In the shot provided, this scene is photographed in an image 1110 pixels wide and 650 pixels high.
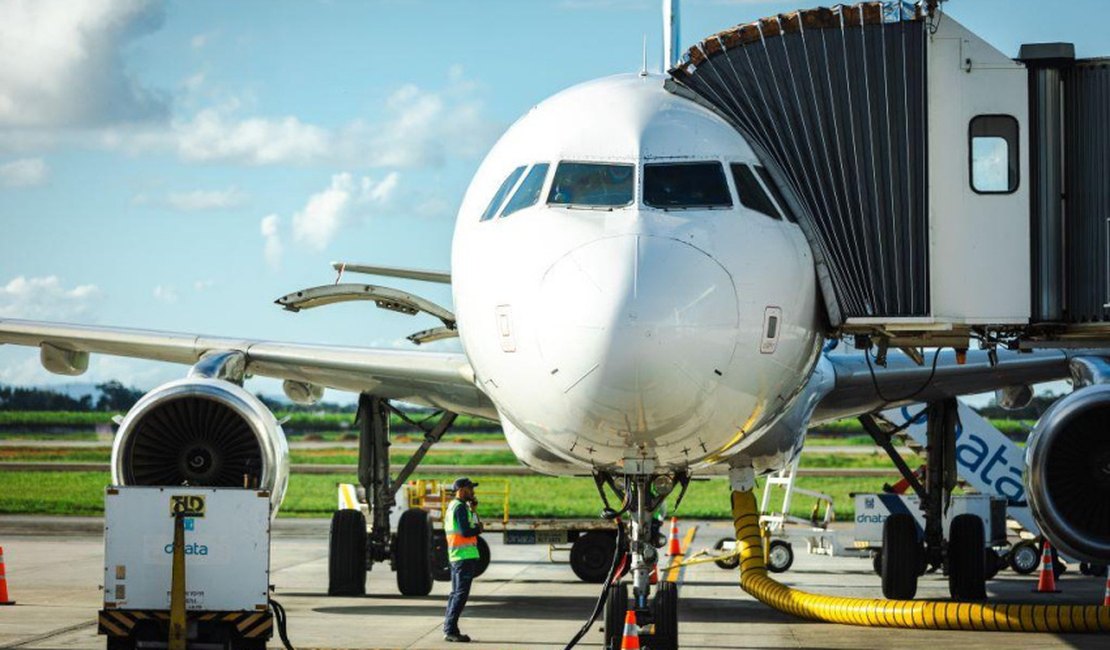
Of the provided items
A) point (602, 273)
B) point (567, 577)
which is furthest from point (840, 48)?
point (567, 577)

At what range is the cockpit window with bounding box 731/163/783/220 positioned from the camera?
10.0m

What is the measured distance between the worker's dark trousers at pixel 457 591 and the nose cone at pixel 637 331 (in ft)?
13.9

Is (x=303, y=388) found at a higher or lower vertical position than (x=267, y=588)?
higher

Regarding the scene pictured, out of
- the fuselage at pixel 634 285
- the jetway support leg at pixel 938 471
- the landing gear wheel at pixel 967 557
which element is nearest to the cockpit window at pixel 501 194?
the fuselage at pixel 634 285

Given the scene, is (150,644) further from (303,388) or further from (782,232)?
(303,388)

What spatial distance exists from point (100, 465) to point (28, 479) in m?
3.96

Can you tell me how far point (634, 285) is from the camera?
8859mm

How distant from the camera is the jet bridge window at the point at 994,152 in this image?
10.4 metres

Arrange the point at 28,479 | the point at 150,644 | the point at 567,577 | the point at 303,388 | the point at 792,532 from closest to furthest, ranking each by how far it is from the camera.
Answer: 1. the point at 150,644
2. the point at 303,388
3. the point at 567,577
4. the point at 792,532
5. the point at 28,479

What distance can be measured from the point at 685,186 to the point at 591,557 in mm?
11066

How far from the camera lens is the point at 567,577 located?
20.8 m

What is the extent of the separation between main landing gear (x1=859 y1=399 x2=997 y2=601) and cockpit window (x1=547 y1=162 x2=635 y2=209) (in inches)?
314

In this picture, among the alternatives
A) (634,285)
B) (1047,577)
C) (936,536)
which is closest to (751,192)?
(634,285)

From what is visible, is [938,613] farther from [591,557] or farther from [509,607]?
[591,557]
